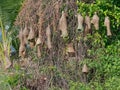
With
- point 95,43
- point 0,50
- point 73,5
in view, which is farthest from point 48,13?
point 0,50

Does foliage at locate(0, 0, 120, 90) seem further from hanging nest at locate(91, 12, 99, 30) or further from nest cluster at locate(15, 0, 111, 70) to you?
hanging nest at locate(91, 12, 99, 30)

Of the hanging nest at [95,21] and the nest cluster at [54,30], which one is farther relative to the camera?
the nest cluster at [54,30]

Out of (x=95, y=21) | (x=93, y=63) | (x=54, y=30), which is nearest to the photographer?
(x=95, y=21)

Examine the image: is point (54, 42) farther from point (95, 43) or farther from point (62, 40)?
point (95, 43)

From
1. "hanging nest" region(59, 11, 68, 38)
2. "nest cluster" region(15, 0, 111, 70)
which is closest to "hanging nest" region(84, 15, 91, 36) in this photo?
"nest cluster" region(15, 0, 111, 70)

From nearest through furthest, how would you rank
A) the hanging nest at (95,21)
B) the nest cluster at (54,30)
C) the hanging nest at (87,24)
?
the hanging nest at (95,21) → the hanging nest at (87,24) → the nest cluster at (54,30)

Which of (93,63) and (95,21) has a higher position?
(95,21)

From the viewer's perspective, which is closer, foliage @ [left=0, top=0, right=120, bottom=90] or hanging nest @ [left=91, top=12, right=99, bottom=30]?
hanging nest @ [left=91, top=12, right=99, bottom=30]

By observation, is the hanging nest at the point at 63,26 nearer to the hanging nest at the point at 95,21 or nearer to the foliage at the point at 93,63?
the foliage at the point at 93,63

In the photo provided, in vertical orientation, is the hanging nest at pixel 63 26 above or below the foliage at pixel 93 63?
above

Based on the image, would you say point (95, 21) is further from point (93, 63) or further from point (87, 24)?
point (93, 63)

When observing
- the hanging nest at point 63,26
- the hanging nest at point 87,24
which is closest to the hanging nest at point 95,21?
the hanging nest at point 87,24

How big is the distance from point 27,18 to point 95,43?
1.30 metres

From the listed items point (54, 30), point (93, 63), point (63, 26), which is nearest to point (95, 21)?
point (63, 26)
